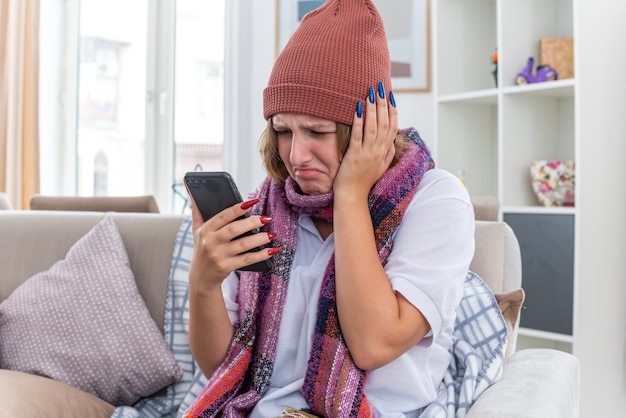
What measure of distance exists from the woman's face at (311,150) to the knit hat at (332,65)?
2cm

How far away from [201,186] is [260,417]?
16.2 inches

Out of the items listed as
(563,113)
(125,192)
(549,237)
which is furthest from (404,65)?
(125,192)

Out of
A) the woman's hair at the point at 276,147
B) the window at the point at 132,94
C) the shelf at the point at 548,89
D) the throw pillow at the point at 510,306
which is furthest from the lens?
the window at the point at 132,94

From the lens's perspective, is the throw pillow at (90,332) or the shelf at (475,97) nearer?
the throw pillow at (90,332)

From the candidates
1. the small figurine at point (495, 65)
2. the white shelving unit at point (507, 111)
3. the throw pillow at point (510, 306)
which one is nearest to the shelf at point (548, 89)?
the white shelving unit at point (507, 111)

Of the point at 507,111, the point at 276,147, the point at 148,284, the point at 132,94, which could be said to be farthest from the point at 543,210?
the point at 132,94

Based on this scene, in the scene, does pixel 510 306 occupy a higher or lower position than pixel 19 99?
lower

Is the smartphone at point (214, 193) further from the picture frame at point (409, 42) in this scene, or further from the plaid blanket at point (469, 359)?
the picture frame at point (409, 42)

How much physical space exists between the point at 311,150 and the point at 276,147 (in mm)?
154

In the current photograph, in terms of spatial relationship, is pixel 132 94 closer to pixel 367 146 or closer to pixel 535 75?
pixel 535 75

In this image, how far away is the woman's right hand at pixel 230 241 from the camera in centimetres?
121

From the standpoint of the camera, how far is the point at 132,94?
4648 millimetres

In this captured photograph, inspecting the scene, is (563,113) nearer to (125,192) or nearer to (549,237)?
(549,237)

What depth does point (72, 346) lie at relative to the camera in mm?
1846
